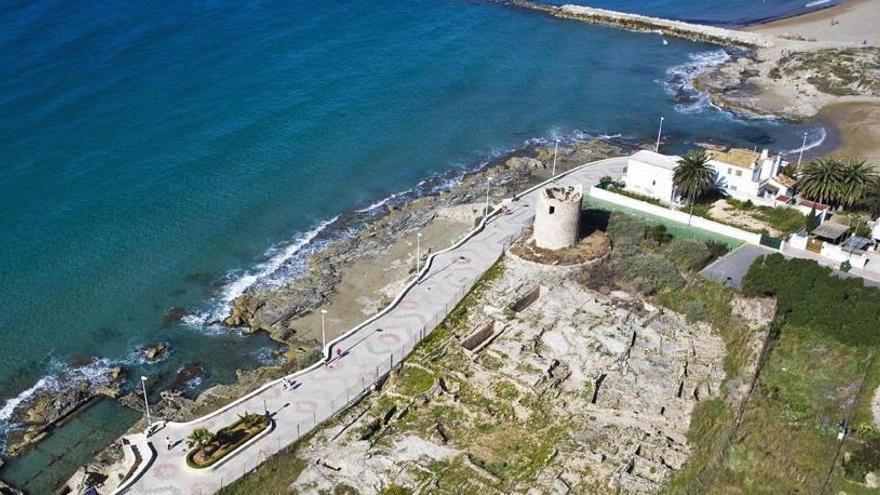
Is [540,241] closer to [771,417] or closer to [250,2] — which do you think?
[771,417]

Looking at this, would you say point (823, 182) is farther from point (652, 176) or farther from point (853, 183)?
point (652, 176)

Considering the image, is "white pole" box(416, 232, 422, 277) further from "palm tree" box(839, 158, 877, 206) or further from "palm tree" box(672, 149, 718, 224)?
"palm tree" box(839, 158, 877, 206)

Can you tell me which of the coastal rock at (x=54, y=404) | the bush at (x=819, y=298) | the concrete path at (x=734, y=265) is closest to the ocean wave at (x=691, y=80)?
the concrete path at (x=734, y=265)

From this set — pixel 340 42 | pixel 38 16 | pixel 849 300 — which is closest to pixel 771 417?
pixel 849 300

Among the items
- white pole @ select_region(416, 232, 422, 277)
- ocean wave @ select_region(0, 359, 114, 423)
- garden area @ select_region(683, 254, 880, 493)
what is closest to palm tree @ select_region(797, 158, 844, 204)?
garden area @ select_region(683, 254, 880, 493)

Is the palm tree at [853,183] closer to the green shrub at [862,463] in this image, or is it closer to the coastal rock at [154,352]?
the green shrub at [862,463]

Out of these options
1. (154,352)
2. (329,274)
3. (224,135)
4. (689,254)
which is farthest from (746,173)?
(224,135)
